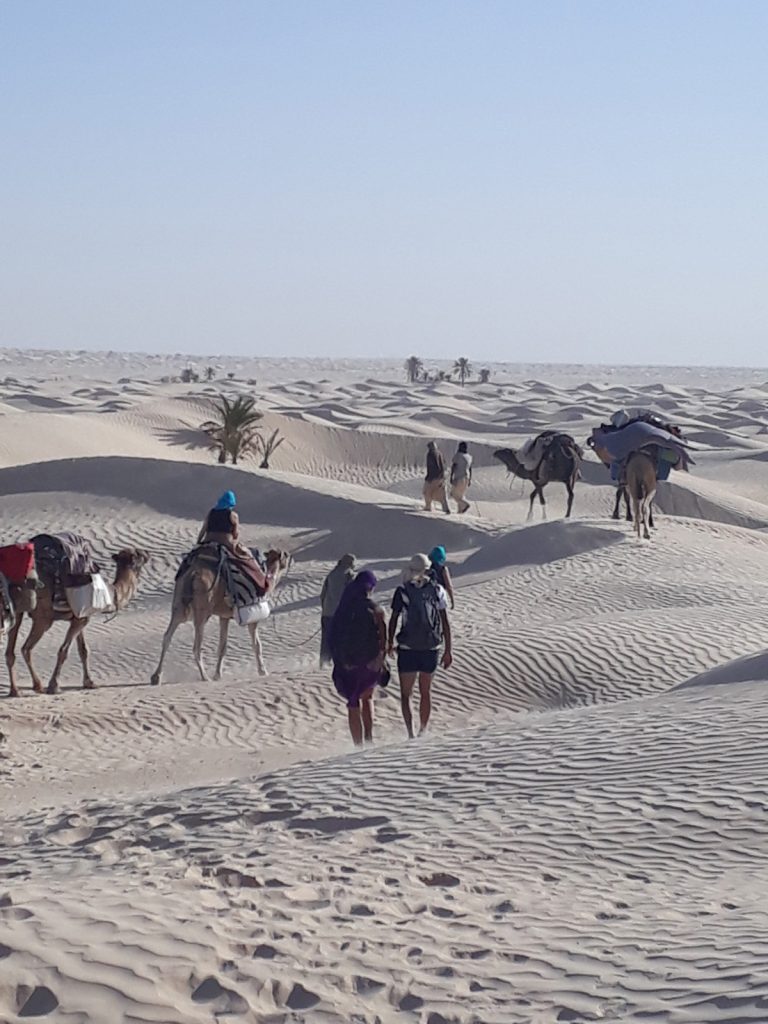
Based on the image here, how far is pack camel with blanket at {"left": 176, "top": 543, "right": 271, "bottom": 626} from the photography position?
1429 cm

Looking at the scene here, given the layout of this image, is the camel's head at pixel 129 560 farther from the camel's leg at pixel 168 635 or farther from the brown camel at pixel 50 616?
the camel's leg at pixel 168 635

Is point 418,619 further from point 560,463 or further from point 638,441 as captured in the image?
point 560,463

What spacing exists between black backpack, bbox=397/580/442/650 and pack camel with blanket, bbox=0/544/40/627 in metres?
3.71

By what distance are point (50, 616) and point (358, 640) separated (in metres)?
4.14

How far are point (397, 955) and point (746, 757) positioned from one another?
3.62 metres

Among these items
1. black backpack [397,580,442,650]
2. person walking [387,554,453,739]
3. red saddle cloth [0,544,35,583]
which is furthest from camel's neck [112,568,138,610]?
black backpack [397,580,442,650]

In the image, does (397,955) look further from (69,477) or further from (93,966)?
(69,477)

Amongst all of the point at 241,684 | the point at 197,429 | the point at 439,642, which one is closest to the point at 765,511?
the point at 197,429

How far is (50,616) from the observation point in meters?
13.8

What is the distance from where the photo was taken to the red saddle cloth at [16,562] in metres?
12.9

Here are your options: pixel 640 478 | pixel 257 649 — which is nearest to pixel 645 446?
pixel 640 478

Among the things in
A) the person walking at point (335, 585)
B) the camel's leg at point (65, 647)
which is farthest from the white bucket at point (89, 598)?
the person walking at point (335, 585)

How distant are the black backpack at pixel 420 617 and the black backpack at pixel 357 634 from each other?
26 cm

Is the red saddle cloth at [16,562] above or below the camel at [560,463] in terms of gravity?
below
